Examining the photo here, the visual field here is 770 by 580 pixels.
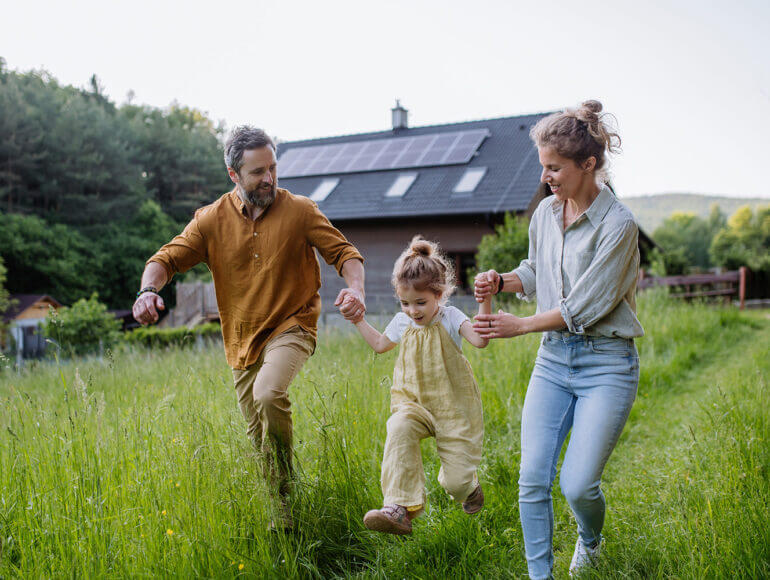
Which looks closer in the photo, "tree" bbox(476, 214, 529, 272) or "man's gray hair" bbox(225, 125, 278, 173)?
"man's gray hair" bbox(225, 125, 278, 173)

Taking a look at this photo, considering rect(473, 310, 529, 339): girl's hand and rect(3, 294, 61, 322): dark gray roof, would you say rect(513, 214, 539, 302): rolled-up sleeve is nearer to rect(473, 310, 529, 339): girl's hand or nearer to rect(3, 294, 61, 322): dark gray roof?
rect(473, 310, 529, 339): girl's hand

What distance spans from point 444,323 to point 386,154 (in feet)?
81.4

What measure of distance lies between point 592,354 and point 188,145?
5017 cm

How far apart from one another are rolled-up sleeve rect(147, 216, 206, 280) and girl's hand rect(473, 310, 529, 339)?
1743 millimetres

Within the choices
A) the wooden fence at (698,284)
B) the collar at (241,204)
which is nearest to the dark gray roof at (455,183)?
the wooden fence at (698,284)

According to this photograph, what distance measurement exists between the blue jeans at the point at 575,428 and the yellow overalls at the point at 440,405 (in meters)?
0.29

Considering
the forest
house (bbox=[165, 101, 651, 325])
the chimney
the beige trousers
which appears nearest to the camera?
the beige trousers

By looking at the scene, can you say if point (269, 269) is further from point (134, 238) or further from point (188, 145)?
point (188, 145)

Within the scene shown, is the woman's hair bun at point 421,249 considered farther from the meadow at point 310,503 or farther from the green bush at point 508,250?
the green bush at point 508,250

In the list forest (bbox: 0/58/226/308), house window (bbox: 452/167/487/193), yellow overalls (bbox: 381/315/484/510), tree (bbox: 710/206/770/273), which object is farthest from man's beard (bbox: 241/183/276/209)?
tree (bbox: 710/206/770/273)

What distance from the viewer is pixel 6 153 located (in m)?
38.4

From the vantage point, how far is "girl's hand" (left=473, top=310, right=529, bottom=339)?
291 centimetres

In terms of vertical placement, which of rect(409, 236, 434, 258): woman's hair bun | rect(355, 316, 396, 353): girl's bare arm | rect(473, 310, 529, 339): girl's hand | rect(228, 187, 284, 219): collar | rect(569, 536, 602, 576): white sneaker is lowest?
rect(569, 536, 602, 576): white sneaker

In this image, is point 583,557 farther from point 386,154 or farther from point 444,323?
point 386,154
